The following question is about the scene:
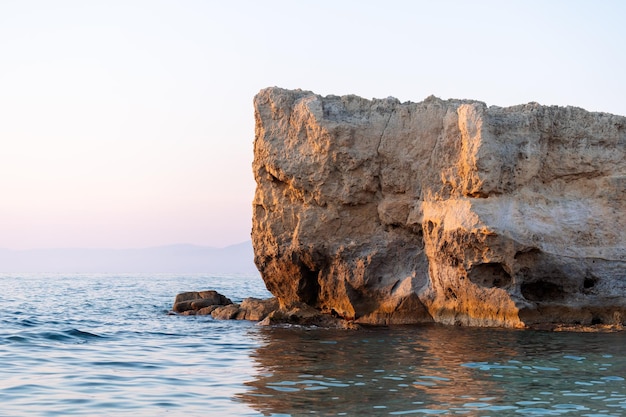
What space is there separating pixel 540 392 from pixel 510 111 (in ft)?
33.1

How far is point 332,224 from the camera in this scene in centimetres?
2072

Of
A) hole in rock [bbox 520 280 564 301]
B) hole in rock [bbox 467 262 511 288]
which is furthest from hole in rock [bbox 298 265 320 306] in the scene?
hole in rock [bbox 520 280 564 301]

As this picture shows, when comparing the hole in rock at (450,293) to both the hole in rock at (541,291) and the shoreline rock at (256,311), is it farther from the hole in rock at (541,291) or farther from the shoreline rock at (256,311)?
the shoreline rock at (256,311)

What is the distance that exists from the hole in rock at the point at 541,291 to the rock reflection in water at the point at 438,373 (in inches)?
66.1

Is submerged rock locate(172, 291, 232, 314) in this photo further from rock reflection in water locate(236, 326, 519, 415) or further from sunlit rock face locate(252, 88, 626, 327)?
rock reflection in water locate(236, 326, 519, 415)

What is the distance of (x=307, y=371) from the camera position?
500 inches

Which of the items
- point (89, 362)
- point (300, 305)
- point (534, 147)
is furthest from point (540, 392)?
point (300, 305)

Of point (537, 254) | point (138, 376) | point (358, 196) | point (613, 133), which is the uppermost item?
point (613, 133)

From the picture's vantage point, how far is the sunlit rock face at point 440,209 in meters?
18.2

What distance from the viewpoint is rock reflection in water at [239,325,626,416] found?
10.0 metres

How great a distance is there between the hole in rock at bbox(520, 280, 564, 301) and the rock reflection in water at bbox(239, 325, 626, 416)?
1.68 meters

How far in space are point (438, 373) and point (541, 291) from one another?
293 inches

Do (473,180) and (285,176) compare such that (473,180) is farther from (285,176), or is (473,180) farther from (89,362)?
(89,362)

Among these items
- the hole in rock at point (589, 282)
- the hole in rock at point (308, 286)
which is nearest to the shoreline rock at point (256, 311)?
the hole in rock at point (308, 286)
